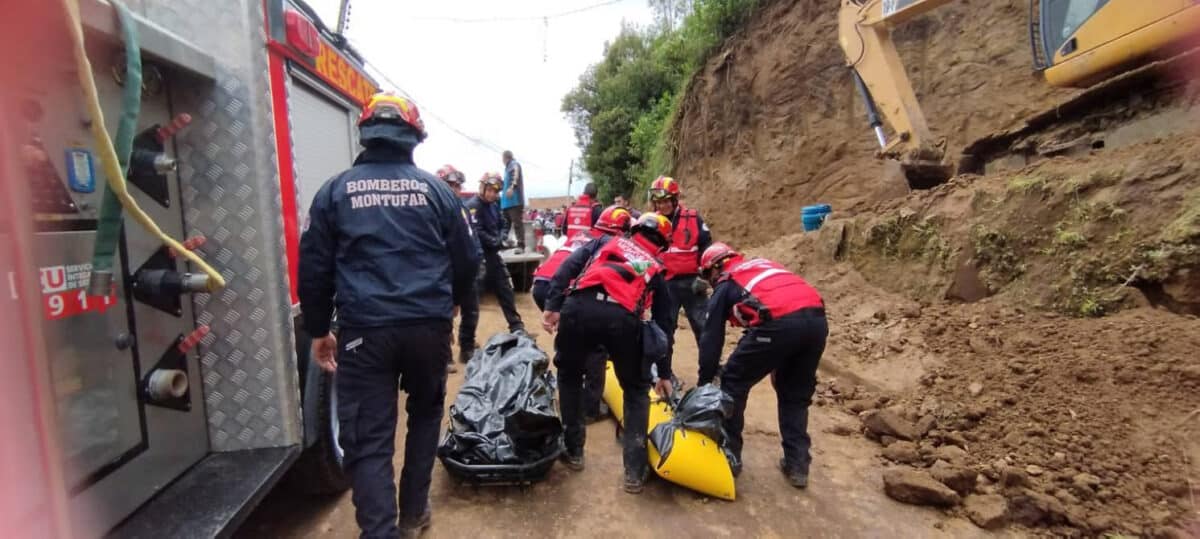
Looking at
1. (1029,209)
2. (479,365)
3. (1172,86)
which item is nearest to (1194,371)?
(1029,209)

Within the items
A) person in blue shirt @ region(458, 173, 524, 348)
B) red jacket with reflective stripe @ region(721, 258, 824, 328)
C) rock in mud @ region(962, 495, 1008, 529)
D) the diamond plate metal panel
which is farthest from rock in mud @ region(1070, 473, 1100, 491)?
person in blue shirt @ region(458, 173, 524, 348)

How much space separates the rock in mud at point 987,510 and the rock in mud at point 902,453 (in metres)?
0.47

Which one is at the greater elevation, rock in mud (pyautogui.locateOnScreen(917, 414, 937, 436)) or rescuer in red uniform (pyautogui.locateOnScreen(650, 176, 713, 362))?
rescuer in red uniform (pyautogui.locateOnScreen(650, 176, 713, 362))

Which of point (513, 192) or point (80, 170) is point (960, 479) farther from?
point (513, 192)

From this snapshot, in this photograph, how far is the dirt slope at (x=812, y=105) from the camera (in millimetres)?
9461

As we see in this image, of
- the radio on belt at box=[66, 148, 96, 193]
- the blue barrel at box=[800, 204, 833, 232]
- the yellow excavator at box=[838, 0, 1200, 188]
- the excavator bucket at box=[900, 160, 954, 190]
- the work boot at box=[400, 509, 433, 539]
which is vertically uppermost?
the yellow excavator at box=[838, 0, 1200, 188]

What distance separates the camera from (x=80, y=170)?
162cm

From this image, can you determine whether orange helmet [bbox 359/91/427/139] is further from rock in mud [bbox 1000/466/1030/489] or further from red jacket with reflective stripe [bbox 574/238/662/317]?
rock in mud [bbox 1000/466/1030/489]

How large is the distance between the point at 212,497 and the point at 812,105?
1247 centimetres

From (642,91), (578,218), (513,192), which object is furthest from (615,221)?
(642,91)

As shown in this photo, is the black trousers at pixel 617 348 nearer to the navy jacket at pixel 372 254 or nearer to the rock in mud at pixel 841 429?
the navy jacket at pixel 372 254

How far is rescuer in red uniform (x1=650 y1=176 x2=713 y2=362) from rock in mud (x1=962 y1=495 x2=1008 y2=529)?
94.1 inches

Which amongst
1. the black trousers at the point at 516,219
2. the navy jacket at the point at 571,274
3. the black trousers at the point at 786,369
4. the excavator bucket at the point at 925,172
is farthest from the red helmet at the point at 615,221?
the excavator bucket at the point at 925,172

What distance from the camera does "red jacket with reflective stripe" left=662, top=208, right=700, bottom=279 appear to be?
4.98 meters
